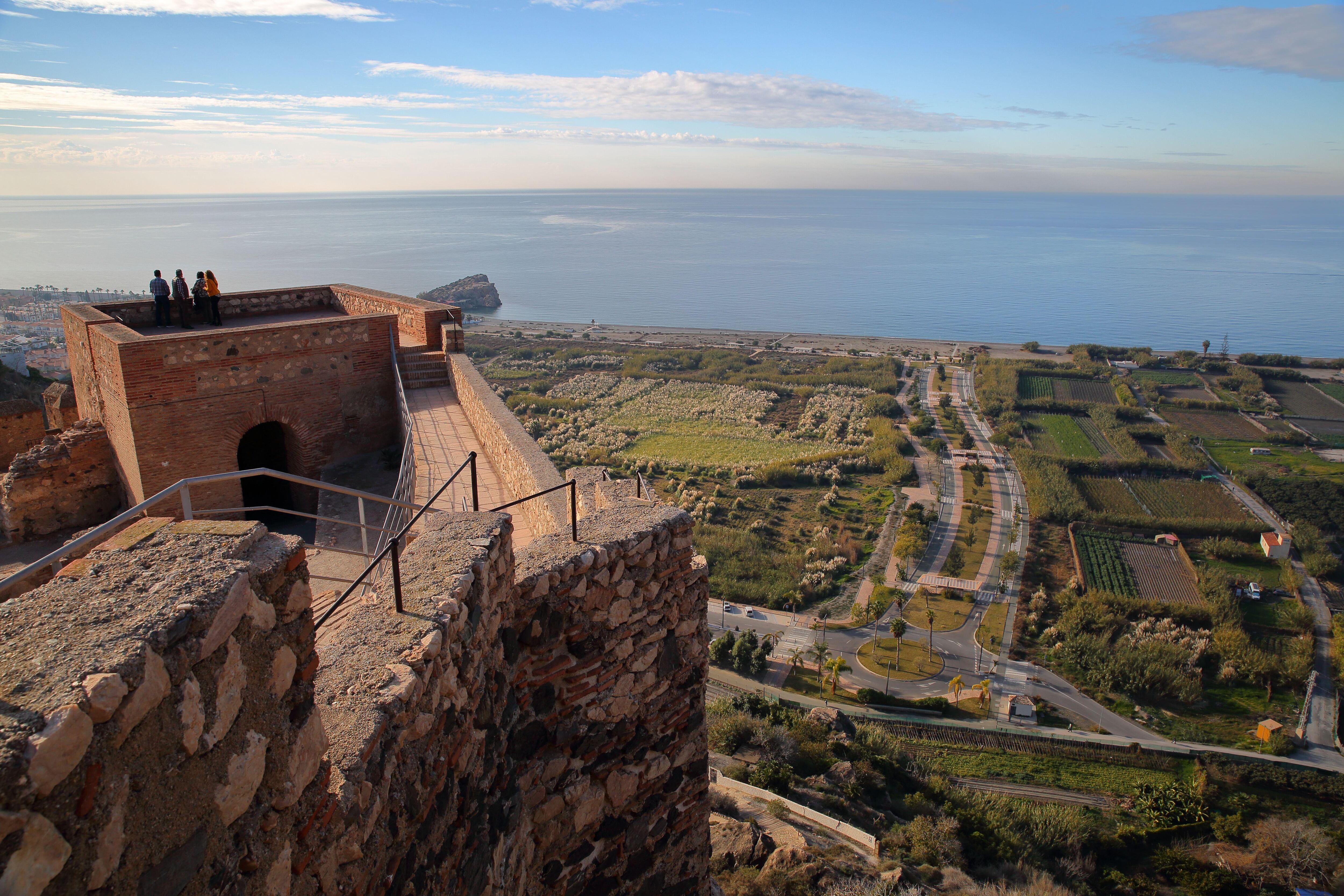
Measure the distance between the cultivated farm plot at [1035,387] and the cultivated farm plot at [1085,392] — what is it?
384 mm

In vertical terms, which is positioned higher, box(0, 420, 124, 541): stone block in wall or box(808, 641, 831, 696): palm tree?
box(0, 420, 124, 541): stone block in wall

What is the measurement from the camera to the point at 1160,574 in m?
32.8

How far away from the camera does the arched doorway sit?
10297mm

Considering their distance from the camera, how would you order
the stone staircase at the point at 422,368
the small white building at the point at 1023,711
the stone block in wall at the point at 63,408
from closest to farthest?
the stone block in wall at the point at 63,408 < the stone staircase at the point at 422,368 < the small white building at the point at 1023,711

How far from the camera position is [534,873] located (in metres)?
3.98

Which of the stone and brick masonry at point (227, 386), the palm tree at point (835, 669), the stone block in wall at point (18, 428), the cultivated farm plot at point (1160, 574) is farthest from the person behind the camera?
the cultivated farm plot at point (1160, 574)

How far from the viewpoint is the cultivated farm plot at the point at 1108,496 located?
1554 inches

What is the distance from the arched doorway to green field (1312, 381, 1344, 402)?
73.7 m

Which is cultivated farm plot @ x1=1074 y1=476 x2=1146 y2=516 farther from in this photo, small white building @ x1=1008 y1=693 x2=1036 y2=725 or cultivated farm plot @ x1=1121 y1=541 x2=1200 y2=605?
small white building @ x1=1008 y1=693 x2=1036 y2=725

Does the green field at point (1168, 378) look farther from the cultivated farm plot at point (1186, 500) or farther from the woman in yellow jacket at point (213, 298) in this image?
the woman in yellow jacket at point (213, 298)

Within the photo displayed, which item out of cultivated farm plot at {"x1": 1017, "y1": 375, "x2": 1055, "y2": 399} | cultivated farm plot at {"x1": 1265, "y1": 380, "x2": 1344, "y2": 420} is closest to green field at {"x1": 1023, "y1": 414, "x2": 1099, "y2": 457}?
cultivated farm plot at {"x1": 1017, "y1": 375, "x2": 1055, "y2": 399}

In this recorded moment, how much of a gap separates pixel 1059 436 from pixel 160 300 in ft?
169

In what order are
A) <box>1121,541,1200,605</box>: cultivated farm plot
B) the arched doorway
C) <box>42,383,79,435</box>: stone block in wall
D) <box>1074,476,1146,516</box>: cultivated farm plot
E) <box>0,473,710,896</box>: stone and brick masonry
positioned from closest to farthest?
1. <box>0,473,710,896</box>: stone and brick masonry
2. the arched doorway
3. <box>42,383,79,435</box>: stone block in wall
4. <box>1121,541,1200,605</box>: cultivated farm plot
5. <box>1074,476,1146,516</box>: cultivated farm plot

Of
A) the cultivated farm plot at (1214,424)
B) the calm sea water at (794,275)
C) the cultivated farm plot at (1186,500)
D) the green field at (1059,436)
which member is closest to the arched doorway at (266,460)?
the cultivated farm plot at (1186,500)
